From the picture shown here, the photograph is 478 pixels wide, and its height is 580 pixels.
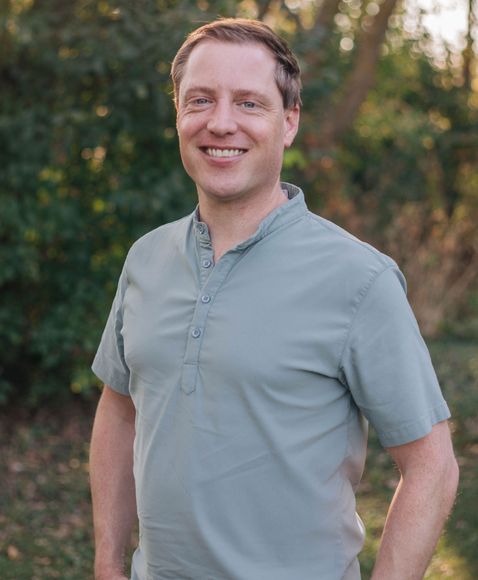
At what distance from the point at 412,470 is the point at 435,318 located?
958cm

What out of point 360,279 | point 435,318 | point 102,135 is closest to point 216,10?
point 102,135

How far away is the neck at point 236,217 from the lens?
6.70 feet

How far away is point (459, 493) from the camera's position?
5688 millimetres

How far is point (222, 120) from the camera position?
2.02 meters

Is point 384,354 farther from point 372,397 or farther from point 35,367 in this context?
point 35,367

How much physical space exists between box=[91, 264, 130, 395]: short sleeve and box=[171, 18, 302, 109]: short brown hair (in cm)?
54

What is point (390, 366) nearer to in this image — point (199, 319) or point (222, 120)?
point (199, 319)

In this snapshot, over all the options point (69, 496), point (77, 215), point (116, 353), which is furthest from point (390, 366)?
point (77, 215)

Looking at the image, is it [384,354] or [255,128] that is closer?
[384,354]

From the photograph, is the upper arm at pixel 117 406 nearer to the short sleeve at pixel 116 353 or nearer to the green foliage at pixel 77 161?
the short sleeve at pixel 116 353

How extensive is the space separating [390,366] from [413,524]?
0.31 m

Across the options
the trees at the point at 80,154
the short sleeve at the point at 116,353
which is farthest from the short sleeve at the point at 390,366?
the trees at the point at 80,154

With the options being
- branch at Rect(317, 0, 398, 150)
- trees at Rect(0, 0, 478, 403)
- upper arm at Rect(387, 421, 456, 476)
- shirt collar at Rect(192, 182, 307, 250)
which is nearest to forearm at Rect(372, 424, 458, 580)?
upper arm at Rect(387, 421, 456, 476)

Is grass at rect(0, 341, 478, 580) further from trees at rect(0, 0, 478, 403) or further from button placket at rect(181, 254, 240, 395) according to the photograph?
button placket at rect(181, 254, 240, 395)
